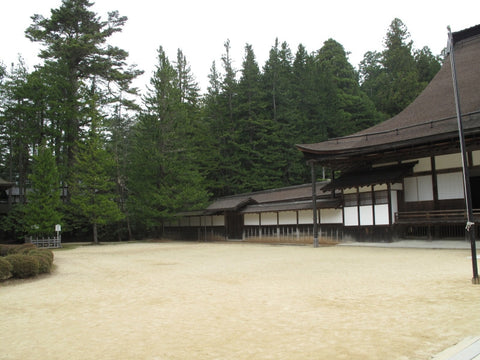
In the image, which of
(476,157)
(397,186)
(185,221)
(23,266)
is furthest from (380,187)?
(185,221)

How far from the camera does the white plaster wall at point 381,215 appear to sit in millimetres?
17734

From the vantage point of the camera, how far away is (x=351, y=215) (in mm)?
19422

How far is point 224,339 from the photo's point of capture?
4301 mm

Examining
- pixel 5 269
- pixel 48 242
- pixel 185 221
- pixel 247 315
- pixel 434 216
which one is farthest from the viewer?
pixel 185 221

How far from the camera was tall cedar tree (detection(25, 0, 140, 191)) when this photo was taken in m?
32.6

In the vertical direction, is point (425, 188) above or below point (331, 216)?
above

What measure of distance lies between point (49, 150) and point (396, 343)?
27908 mm

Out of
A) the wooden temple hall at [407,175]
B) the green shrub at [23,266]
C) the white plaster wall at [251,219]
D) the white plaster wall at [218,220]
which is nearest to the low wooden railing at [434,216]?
the wooden temple hall at [407,175]

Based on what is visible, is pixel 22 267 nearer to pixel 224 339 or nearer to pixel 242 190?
pixel 224 339

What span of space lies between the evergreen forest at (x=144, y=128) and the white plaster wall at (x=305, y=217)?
9.53 m

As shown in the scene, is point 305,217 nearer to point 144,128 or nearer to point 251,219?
point 251,219

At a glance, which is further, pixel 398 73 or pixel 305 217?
pixel 398 73

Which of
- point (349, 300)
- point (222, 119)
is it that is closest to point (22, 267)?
point (349, 300)

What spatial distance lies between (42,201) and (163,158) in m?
9.27
